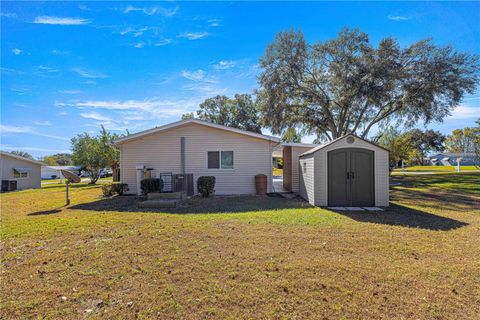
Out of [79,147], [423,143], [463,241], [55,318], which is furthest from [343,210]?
[423,143]

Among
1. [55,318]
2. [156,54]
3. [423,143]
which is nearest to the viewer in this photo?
[55,318]

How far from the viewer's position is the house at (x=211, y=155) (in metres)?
11.4

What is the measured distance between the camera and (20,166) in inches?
832

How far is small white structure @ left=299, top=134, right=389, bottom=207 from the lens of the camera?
26.6 feet

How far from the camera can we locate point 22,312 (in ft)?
7.77

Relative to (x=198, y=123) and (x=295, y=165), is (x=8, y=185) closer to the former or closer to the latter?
(x=198, y=123)

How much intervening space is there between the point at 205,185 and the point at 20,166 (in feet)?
69.5

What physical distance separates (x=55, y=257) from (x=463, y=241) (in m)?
7.34

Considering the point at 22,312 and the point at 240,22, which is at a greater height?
the point at 240,22

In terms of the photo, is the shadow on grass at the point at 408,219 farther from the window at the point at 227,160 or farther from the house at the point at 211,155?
the window at the point at 227,160

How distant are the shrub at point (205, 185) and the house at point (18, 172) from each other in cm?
1930

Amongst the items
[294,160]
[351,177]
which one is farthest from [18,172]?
[351,177]

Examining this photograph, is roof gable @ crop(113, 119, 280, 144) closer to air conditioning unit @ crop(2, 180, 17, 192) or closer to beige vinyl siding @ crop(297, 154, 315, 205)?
beige vinyl siding @ crop(297, 154, 315, 205)

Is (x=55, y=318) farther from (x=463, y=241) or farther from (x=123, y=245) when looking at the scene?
(x=463, y=241)
